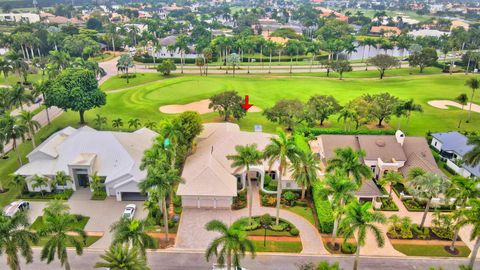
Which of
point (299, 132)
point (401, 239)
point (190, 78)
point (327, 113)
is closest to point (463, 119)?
point (327, 113)

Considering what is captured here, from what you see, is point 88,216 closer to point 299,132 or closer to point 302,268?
point 302,268

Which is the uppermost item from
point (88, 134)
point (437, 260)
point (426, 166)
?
point (88, 134)

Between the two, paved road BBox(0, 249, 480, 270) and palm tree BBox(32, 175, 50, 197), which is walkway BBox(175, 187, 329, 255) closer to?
paved road BBox(0, 249, 480, 270)

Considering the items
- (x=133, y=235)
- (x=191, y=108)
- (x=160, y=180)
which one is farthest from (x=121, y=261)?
(x=191, y=108)

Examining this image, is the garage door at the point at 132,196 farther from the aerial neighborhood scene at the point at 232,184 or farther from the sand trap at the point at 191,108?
the sand trap at the point at 191,108

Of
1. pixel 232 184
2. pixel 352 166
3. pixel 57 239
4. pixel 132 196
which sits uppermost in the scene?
pixel 352 166

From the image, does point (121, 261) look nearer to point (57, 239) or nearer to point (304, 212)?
point (57, 239)

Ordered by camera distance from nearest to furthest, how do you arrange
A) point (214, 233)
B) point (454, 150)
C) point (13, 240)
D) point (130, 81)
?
point (13, 240), point (214, 233), point (454, 150), point (130, 81)
